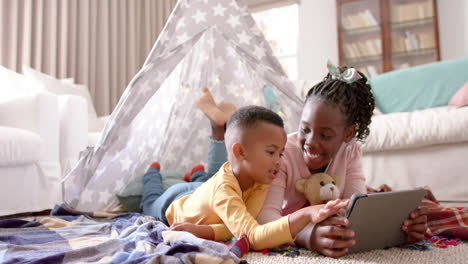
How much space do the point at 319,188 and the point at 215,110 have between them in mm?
720

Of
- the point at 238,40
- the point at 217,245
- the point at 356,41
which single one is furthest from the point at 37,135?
the point at 356,41

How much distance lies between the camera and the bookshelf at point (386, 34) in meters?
3.64

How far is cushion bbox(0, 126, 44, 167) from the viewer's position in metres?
1.59

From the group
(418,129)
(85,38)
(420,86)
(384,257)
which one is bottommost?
(384,257)

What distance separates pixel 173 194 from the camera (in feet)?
4.45

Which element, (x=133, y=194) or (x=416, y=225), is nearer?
(x=416, y=225)

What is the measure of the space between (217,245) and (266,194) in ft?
0.91

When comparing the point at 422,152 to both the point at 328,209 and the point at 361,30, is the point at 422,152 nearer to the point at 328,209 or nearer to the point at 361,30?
the point at 328,209

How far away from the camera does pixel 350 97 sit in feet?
3.61

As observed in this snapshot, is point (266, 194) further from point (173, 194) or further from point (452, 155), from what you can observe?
point (452, 155)

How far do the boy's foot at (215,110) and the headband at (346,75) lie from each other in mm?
550

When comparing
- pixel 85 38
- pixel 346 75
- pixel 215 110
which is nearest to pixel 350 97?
pixel 346 75

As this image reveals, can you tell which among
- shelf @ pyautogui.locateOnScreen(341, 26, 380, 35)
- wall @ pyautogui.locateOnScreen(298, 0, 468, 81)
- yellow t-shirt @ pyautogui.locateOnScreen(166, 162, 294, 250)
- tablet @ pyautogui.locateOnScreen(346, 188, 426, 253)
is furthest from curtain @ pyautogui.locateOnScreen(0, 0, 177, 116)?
tablet @ pyautogui.locateOnScreen(346, 188, 426, 253)

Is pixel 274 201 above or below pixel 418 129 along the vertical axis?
below
